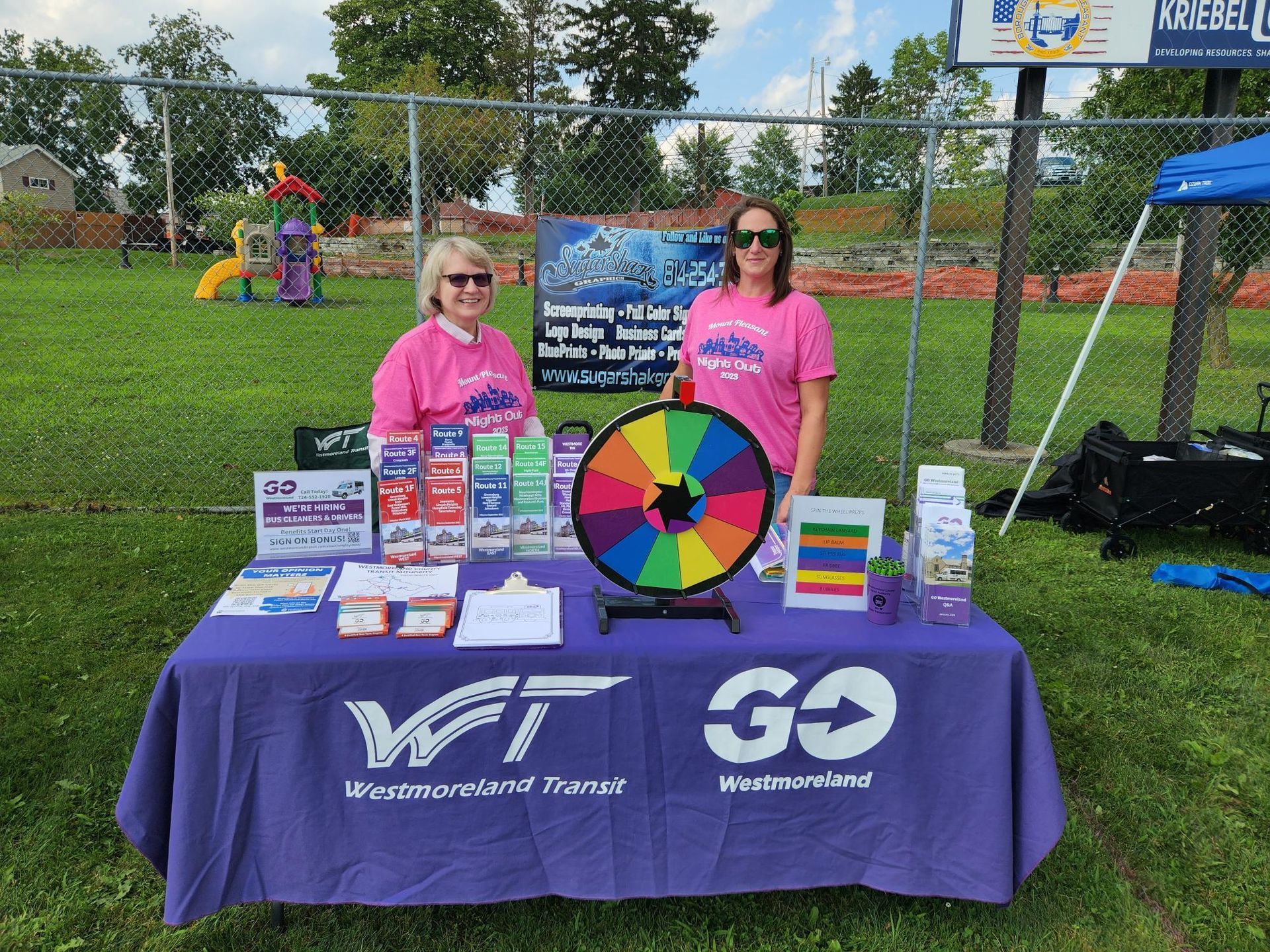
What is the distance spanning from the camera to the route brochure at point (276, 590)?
204 cm

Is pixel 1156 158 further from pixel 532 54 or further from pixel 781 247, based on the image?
pixel 532 54

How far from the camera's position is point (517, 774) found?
1.91 meters

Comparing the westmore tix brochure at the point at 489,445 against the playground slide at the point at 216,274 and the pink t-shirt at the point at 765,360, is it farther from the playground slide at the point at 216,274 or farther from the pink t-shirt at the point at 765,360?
the playground slide at the point at 216,274

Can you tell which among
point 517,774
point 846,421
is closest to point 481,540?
point 517,774

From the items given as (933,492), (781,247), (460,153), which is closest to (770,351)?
(781,247)

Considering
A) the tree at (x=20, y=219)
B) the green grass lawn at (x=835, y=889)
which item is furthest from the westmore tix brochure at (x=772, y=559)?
the tree at (x=20, y=219)

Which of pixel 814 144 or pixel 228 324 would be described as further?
pixel 228 324

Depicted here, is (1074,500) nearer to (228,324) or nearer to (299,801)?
(299,801)

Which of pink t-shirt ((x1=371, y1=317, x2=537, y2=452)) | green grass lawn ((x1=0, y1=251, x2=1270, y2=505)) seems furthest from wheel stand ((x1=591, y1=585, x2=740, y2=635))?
green grass lawn ((x1=0, y1=251, x2=1270, y2=505))

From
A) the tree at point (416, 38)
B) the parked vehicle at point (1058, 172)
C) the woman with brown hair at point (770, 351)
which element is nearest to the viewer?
the woman with brown hair at point (770, 351)

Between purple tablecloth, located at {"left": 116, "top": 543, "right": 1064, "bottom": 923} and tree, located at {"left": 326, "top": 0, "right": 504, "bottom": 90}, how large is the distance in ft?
154

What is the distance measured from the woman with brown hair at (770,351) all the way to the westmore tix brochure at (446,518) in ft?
3.15

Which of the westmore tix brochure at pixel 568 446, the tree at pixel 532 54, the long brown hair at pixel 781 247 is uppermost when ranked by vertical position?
the tree at pixel 532 54

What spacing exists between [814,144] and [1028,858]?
418 centimetres
